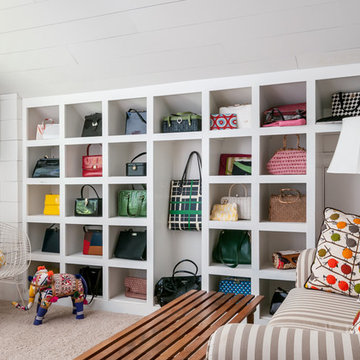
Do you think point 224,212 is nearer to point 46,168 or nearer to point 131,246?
point 131,246

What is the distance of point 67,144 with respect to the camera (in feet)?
12.0

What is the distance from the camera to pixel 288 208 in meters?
3.05

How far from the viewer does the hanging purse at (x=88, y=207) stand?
3.59 metres

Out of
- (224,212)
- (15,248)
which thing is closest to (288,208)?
(224,212)

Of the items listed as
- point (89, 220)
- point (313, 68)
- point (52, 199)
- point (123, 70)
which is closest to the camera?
point (313, 68)

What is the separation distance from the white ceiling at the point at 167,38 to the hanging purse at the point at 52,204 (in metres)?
1.05

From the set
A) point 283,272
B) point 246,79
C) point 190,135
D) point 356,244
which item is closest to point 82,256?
point 190,135

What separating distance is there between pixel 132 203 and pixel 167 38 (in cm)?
139

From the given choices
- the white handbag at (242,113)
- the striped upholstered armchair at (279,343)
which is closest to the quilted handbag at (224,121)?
the white handbag at (242,113)

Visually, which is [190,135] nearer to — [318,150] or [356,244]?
[318,150]

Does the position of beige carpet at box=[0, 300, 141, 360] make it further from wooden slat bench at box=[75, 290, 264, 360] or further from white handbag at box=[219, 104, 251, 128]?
white handbag at box=[219, 104, 251, 128]

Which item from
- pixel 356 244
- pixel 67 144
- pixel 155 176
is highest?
pixel 67 144

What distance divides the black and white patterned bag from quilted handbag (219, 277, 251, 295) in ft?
4.64

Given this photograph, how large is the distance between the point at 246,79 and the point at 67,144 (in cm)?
166
